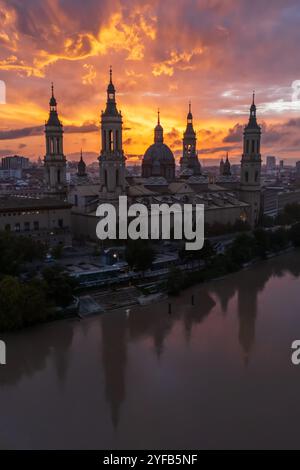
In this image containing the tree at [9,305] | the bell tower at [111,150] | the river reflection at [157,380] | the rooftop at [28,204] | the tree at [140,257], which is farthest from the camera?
the bell tower at [111,150]

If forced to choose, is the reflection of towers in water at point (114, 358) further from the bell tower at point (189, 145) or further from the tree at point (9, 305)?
the bell tower at point (189, 145)

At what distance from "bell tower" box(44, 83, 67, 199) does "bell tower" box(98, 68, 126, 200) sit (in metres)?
2.37

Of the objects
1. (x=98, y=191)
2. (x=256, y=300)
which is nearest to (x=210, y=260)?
(x=256, y=300)

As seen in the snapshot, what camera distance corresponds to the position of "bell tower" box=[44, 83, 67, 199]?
1688 centimetres

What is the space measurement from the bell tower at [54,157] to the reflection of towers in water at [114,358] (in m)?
8.92

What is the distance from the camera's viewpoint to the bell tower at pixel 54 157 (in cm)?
1688

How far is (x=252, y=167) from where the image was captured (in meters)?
20.2

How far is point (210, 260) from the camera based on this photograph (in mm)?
13273

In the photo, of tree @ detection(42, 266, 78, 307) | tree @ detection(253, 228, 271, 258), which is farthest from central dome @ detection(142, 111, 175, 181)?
tree @ detection(42, 266, 78, 307)

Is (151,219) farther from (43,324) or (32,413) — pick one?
(32,413)

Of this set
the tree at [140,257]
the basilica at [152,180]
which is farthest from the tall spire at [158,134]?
the tree at [140,257]

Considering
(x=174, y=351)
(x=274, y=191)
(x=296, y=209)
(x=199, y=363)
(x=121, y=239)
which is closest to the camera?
(x=199, y=363)

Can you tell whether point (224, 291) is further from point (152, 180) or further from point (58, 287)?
point (152, 180)

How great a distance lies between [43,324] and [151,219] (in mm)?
7604
